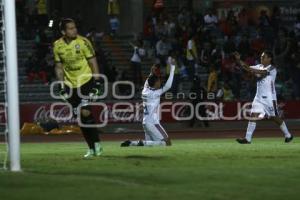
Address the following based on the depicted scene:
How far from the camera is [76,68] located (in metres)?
12.4

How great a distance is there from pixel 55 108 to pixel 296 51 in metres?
10.5

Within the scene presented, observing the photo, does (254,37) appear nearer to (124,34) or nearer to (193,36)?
(193,36)

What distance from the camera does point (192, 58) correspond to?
31031 mm

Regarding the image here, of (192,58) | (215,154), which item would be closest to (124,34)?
(192,58)

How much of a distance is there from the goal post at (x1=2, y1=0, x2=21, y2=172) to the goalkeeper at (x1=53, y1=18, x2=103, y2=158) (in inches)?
78.7

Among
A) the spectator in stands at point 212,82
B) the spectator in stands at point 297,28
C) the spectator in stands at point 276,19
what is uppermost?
the spectator in stands at point 276,19

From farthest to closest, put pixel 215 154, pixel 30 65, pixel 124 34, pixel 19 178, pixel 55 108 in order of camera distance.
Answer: pixel 124 34, pixel 30 65, pixel 55 108, pixel 215 154, pixel 19 178

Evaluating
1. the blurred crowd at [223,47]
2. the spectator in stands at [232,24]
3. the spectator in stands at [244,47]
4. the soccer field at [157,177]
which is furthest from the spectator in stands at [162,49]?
the soccer field at [157,177]

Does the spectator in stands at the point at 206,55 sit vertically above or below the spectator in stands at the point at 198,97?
above

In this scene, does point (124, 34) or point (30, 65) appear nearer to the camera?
point (30, 65)

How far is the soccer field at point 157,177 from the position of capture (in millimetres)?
8359

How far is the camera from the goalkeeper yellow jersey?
1231cm

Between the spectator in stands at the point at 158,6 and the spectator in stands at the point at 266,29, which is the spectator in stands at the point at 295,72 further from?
the spectator in stands at the point at 158,6

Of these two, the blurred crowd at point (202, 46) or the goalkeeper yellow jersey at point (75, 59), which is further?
the blurred crowd at point (202, 46)
